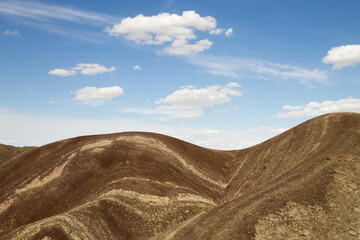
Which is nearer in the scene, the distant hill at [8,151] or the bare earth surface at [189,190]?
the bare earth surface at [189,190]

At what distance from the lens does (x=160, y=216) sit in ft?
111

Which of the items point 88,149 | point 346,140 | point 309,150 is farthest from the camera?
point 88,149

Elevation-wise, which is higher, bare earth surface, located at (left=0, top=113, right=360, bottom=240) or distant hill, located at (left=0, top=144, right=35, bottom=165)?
distant hill, located at (left=0, top=144, right=35, bottom=165)

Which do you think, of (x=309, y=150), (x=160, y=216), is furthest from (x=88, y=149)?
(x=309, y=150)

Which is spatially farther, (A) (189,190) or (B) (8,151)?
(B) (8,151)

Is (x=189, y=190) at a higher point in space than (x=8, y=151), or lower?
lower

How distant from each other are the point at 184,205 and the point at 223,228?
597 inches

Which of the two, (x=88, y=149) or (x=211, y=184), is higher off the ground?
(x=88, y=149)

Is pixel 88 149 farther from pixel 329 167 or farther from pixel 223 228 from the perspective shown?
pixel 329 167

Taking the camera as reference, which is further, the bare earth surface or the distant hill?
the distant hill

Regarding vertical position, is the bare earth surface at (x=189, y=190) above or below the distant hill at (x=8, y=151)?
below

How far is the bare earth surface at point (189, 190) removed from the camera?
Answer: 72.7 feet

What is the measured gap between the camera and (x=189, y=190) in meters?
41.8

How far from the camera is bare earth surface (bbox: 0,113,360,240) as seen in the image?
72.7ft
